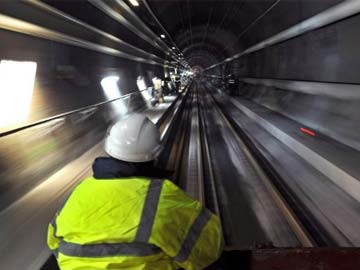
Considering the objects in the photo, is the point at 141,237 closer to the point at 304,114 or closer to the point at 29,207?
the point at 29,207

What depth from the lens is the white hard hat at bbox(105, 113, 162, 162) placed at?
81.7 inches

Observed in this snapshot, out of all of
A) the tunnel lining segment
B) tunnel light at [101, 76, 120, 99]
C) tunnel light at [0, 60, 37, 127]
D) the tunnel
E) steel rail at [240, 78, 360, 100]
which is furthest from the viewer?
tunnel light at [101, 76, 120, 99]

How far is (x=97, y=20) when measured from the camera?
6395 mm

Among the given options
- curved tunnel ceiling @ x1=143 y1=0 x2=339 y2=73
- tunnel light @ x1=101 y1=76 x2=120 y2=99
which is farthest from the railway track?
curved tunnel ceiling @ x1=143 y1=0 x2=339 y2=73

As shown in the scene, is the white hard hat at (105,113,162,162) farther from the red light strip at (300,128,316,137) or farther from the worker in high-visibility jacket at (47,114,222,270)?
the red light strip at (300,128,316,137)

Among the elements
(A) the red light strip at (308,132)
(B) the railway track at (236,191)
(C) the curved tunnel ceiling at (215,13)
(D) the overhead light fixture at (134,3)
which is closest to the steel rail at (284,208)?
(B) the railway track at (236,191)

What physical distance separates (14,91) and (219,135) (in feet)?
20.6

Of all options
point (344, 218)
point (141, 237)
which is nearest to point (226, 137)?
point (344, 218)

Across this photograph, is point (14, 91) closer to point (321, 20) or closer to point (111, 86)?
point (111, 86)

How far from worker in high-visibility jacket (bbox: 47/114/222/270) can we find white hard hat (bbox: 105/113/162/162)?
155 millimetres

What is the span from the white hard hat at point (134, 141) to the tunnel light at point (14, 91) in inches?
75.1

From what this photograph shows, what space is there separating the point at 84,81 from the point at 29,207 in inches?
129

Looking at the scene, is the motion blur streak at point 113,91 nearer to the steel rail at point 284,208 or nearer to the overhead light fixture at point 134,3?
the overhead light fixture at point 134,3

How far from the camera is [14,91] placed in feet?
12.8
